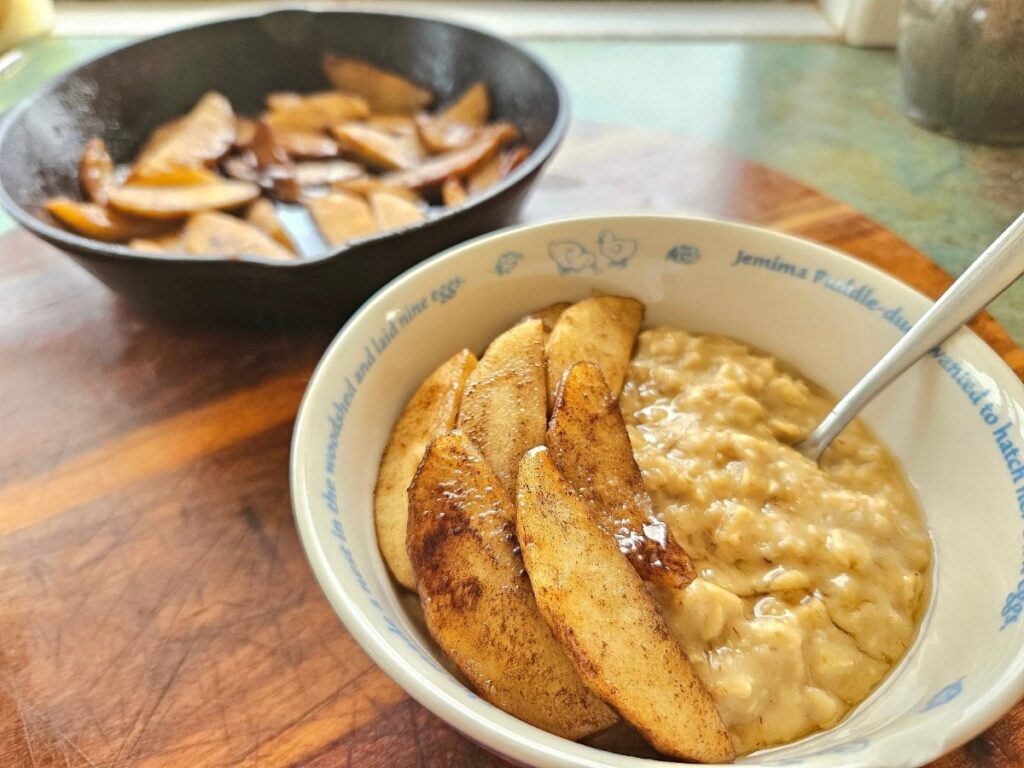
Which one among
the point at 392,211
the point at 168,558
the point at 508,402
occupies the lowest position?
the point at 168,558

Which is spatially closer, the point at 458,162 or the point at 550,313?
the point at 550,313

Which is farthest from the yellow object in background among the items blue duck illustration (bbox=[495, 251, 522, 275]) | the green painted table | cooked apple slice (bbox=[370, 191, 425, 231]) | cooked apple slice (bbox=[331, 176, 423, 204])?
blue duck illustration (bbox=[495, 251, 522, 275])

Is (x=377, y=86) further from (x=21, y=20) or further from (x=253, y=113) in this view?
(x=21, y=20)

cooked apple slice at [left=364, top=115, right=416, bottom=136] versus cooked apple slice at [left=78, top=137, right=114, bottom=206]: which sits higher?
cooked apple slice at [left=78, top=137, right=114, bottom=206]

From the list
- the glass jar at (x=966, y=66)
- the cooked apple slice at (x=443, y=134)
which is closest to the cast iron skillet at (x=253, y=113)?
the cooked apple slice at (x=443, y=134)

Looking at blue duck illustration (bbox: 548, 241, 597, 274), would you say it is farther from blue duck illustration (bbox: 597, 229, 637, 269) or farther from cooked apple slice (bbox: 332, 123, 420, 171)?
cooked apple slice (bbox: 332, 123, 420, 171)

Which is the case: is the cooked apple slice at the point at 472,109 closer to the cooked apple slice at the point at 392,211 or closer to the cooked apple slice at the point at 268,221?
the cooked apple slice at the point at 392,211

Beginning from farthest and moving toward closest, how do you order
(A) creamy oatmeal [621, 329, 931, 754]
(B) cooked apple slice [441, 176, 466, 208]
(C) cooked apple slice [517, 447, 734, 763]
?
1. (B) cooked apple slice [441, 176, 466, 208]
2. (A) creamy oatmeal [621, 329, 931, 754]
3. (C) cooked apple slice [517, 447, 734, 763]

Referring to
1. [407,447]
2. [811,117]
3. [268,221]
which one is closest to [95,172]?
[268,221]
